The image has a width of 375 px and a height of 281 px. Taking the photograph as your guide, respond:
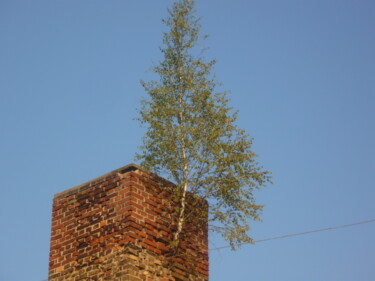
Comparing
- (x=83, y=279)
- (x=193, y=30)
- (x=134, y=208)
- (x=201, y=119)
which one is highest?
(x=193, y=30)

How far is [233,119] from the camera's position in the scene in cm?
1747

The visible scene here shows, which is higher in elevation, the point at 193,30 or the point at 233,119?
the point at 193,30

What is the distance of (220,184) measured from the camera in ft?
54.5

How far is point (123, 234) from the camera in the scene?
14.7 meters

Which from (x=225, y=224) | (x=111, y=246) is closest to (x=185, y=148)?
(x=225, y=224)

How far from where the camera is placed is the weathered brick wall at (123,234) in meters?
14.6

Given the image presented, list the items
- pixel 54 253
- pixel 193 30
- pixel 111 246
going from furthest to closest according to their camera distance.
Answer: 1. pixel 193 30
2. pixel 54 253
3. pixel 111 246

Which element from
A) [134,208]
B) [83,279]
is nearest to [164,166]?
[134,208]

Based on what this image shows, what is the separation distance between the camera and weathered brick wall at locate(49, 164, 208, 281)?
14641mm

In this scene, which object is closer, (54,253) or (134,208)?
(134,208)

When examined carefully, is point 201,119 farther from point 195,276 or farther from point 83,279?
point 83,279

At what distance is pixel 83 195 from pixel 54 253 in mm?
Result: 1519

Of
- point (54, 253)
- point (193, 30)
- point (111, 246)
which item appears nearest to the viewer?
point (111, 246)

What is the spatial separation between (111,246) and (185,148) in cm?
337
